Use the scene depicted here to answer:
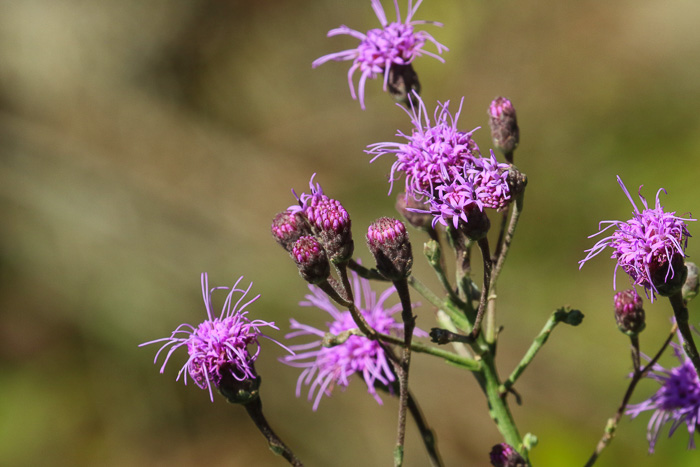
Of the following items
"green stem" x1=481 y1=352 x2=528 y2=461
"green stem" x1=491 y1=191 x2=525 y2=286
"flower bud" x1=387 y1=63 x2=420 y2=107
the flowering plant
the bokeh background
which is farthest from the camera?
the bokeh background

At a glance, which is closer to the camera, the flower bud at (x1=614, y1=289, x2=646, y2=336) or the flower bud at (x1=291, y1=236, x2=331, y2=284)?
the flower bud at (x1=291, y1=236, x2=331, y2=284)

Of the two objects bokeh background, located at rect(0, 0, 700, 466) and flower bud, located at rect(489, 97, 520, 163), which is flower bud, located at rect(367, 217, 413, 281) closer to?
flower bud, located at rect(489, 97, 520, 163)

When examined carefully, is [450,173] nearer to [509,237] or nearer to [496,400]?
[509,237]

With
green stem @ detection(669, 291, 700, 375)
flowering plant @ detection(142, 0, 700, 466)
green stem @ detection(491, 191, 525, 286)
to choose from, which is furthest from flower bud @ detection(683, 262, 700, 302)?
green stem @ detection(491, 191, 525, 286)

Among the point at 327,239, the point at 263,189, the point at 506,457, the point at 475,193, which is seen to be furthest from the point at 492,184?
the point at 263,189

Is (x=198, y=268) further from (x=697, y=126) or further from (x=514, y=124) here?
(x=514, y=124)

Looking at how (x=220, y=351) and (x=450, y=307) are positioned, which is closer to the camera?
(x=220, y=351)
